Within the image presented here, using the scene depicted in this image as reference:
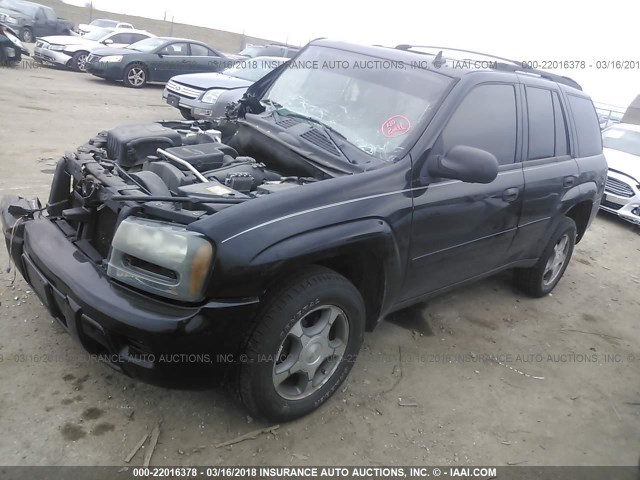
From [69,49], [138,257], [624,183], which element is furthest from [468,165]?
[69,49]

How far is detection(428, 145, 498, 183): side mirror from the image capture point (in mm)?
2768

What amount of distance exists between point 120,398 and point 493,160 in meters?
2.40

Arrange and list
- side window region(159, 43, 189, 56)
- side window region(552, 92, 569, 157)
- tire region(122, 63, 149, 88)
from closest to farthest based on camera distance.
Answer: side window region(552, 92, 569, 157), tire region(122, 63, 149, 88), side window region(159, 43, 189, 56)

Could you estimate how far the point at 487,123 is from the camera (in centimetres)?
A: 339

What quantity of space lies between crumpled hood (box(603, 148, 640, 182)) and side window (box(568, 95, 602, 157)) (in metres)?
4.00

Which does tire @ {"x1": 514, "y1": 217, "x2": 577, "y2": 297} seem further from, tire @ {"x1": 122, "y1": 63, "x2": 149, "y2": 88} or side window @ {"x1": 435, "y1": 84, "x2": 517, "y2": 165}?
tire @ {"x1": 122, "y1": 63, "x2": 149, "y2": 88}

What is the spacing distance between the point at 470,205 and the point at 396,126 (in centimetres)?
70

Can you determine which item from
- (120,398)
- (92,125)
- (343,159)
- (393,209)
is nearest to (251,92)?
(343,159)

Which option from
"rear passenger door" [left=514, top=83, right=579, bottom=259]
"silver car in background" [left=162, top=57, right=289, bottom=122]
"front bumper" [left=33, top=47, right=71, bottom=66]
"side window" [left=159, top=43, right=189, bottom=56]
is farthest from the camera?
"front bumper" [left=33, top=47, right=71, bottom=66]

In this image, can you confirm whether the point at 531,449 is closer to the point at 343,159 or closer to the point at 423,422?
the point at 423,422

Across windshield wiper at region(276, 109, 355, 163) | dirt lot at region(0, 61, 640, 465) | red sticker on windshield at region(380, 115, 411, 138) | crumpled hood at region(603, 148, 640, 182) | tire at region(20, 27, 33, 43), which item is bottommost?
tire at region(20, 27, 33, 43)

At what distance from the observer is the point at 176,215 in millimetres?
2354

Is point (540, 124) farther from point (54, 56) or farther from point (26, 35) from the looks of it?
point (26, 35)

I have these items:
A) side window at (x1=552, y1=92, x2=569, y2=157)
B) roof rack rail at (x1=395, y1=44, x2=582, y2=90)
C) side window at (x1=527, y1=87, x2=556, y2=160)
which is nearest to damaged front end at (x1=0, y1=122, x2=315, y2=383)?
roof rack rail at (x1=395, y1=44, x2=582, y2=90)
